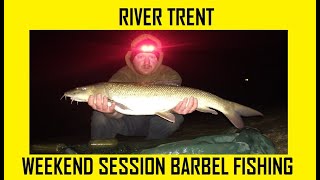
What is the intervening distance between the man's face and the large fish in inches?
27.3

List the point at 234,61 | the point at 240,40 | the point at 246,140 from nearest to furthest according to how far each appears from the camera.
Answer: the point at 246,140
the point at 240,40
the point at 234,61

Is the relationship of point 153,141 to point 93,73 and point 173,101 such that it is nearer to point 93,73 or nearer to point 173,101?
point 173,101

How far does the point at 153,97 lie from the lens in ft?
11.4

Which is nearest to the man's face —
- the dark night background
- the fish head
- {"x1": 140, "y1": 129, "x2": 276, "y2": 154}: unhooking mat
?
the fish head

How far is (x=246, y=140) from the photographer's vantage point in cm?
301

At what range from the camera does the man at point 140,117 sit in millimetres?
3906

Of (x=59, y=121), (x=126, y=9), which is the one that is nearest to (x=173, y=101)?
(x=126, y=9)

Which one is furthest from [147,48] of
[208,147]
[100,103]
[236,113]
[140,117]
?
[208,147]

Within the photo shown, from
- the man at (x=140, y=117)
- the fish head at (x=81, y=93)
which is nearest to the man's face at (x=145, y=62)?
the man at (x=140, y=117)

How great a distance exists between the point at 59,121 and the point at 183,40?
20.3 m

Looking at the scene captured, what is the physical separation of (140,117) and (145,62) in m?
0.68

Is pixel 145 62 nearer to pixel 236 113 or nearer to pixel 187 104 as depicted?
pixel 187 104

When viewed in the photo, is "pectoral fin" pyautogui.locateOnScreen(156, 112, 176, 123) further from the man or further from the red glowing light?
the red glowing light

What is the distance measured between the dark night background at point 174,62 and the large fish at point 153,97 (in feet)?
10.5
